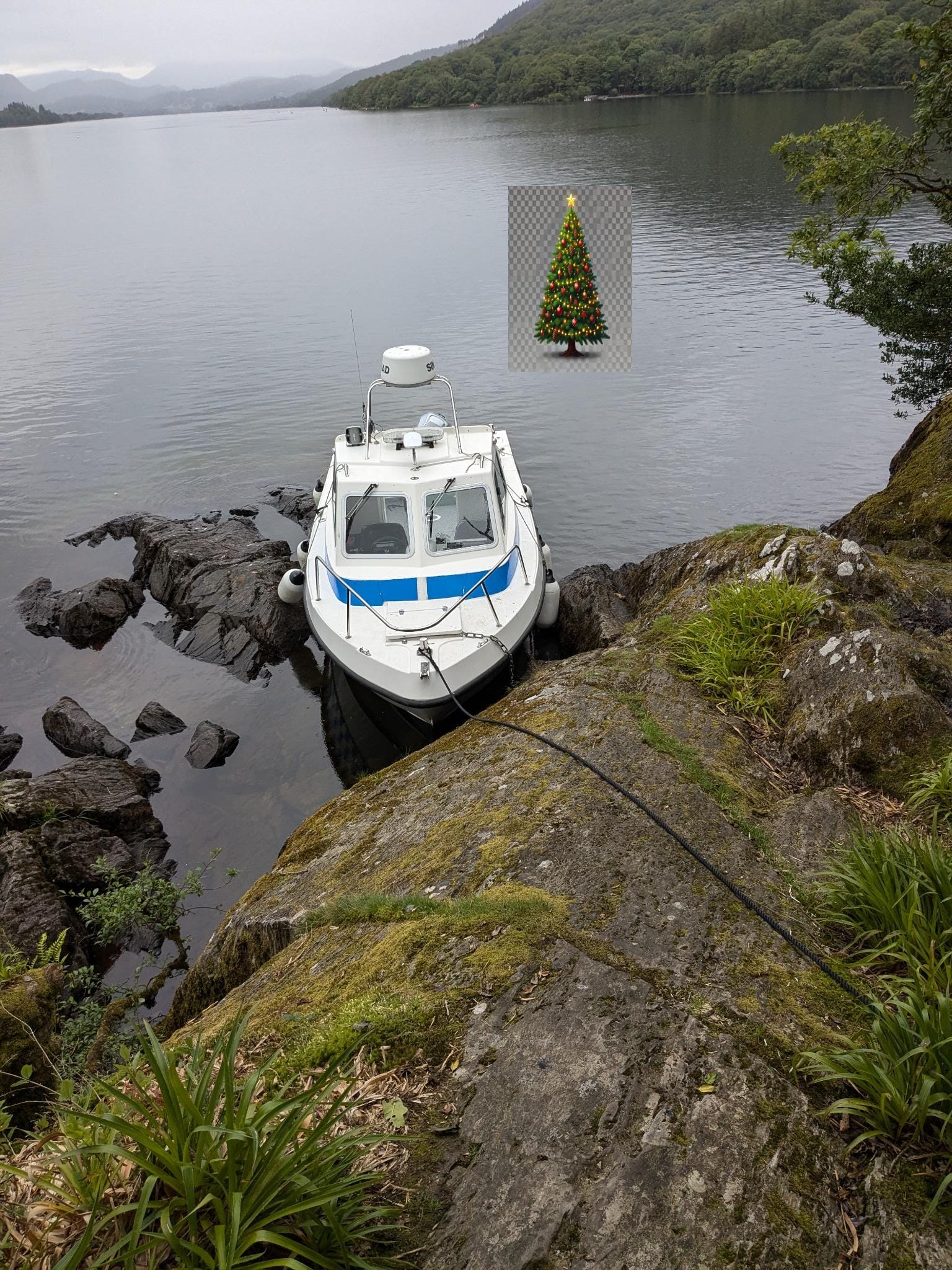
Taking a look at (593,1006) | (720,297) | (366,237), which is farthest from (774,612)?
(366,237)

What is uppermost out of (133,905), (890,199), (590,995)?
(890,199)

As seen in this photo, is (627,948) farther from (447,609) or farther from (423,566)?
(423,566)

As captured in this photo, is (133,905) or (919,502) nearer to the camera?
(133,905)

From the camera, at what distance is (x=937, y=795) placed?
17.5 ft

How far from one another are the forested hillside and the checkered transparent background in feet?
182

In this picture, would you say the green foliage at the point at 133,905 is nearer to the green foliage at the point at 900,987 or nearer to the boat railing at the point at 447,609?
the boat railing at the point at 447,609

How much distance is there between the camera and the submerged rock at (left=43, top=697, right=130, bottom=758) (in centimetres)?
1282

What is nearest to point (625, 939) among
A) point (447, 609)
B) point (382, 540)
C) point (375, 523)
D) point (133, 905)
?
point (133, 905)

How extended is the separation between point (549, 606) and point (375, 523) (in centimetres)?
329

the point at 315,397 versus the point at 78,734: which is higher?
the point at 315,397

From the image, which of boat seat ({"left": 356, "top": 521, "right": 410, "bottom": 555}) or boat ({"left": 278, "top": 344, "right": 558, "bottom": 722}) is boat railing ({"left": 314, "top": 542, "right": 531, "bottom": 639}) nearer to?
boat ({"left": 278, "top": 344, "right": 558, "bottom": 722})

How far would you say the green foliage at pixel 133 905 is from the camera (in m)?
9.09

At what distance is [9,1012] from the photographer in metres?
4.71

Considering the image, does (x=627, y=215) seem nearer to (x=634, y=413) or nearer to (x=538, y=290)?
(x=538, y=290)
